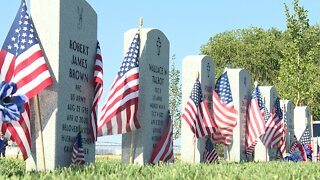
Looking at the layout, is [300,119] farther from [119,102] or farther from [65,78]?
[65,78]

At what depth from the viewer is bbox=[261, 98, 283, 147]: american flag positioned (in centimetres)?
2593

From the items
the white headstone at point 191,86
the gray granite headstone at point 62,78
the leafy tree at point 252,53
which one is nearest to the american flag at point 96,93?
the gray granite headstone at point 62,78

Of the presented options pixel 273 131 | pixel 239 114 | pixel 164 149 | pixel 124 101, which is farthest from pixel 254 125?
pixel 124 101

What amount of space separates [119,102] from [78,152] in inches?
92.9

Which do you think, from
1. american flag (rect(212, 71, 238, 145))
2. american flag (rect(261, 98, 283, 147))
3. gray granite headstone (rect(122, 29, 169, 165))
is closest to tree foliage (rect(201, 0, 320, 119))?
american flag (rect(261, 98, 283, 147))

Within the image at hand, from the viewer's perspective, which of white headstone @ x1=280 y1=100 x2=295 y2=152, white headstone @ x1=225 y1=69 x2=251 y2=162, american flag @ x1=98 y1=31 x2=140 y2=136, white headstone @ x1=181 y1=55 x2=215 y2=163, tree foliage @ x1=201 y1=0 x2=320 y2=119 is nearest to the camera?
american flag @ x1=98 y1=31 x2=140 y2=136

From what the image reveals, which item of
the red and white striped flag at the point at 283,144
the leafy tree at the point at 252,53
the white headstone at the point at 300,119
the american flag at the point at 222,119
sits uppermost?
the leafy tree at the point at 252,53

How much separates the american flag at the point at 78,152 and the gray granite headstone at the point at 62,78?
74 millimetres

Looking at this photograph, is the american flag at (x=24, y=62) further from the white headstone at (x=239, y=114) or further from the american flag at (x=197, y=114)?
the white headstone at (x=239, y=114)

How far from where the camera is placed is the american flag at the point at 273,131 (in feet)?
85.1

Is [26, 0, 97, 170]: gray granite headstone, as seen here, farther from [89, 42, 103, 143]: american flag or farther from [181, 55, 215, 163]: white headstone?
[181, 55, 215, 163]: white headstone

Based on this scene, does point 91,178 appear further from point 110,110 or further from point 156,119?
point 156,119

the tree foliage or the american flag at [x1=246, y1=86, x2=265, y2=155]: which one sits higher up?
the tree foliage

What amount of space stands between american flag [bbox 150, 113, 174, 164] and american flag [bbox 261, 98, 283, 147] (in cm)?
1002
